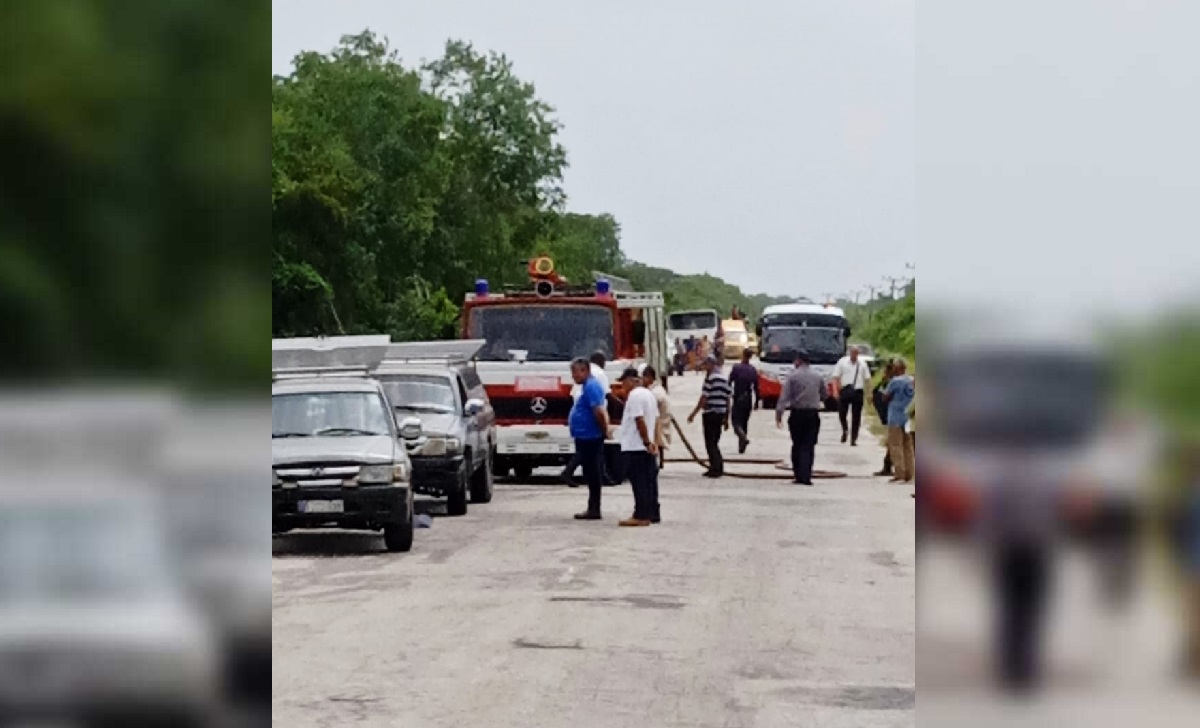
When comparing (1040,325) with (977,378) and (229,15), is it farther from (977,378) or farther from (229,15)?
(229,15)

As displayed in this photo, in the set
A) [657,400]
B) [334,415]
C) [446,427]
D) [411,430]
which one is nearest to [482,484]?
[446,427]

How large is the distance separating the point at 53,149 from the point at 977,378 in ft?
3.11

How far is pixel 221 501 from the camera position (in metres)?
1.99

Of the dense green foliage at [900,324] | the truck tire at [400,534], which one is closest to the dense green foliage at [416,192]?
the truck tire at [400,534]

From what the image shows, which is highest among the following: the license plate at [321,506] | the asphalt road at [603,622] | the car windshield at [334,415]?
the car windshield at [334,415]

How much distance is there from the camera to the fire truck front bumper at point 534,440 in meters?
20.5

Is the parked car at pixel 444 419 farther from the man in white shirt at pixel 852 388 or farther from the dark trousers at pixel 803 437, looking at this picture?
the man in white shirt at pixel 852 388

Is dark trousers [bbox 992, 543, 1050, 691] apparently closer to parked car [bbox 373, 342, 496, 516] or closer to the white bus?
parked car [bbox 373, 342, 496, 516]

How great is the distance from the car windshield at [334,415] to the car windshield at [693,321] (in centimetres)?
5224

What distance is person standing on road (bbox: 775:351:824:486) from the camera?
19.4 meters

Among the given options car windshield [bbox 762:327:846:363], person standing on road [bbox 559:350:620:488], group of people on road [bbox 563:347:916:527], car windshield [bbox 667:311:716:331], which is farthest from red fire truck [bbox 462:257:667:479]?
car windshield [bbox 667:311:716:331]

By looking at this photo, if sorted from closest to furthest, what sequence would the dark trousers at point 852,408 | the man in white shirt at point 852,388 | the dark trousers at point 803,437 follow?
the dark trousers at point 803,437
the man in white shirt at point 852,388
the dark trousers at point 852,408

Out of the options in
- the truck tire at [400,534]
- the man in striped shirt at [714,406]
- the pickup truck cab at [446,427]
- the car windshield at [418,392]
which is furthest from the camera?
the man in striped shirt at [714,406]

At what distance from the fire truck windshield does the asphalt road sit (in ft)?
10.5
